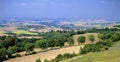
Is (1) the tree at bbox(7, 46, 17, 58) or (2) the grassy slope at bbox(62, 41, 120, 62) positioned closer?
(2) the grassy slope at bbox(62, 41, 120, 62)

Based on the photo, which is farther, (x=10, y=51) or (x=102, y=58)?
(x=10, y=51)

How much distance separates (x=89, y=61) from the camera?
52.9m

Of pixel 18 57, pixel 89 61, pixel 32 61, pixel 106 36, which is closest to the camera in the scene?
pixel 89 61

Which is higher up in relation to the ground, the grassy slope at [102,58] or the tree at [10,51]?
the grassy slope at [102,58]

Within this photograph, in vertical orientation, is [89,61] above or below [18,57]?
above

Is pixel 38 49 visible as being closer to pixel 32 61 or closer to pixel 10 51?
pixel 10 51

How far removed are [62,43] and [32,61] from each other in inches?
1356

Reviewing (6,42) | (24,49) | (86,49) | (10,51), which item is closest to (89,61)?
(86,49)

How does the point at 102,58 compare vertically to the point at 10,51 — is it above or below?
above

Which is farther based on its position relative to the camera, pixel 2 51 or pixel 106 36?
pixel 106 36

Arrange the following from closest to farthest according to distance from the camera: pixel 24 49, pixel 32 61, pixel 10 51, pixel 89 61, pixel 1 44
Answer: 1. pixel 89 61
2. pixel 32 61
3. pixel 10 51
4. pixel 24 49
5. pixel 1 44

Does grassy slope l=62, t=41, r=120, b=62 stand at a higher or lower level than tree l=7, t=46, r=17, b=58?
higher

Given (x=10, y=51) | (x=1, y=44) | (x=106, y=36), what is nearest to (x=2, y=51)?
(x=10, y=51)

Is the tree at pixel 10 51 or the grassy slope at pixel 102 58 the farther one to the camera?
the tree at pixel 10 51
